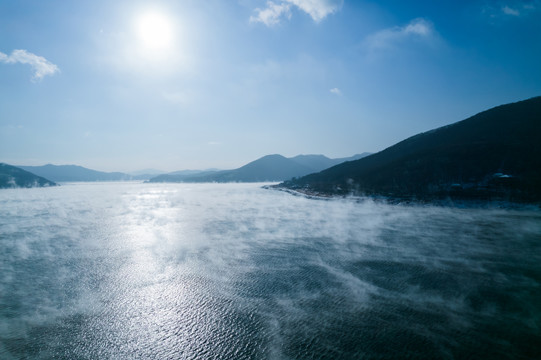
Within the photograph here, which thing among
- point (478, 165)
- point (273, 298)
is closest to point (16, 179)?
point (273, 298)

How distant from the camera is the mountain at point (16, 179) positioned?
164 m

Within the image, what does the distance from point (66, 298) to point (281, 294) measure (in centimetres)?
955

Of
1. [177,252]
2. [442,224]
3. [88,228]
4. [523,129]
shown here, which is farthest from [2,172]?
[523,129]

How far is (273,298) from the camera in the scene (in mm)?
10664

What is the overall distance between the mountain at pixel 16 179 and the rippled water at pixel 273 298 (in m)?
207

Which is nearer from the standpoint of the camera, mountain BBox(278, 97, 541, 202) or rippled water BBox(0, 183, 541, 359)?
rippled water BBox(0, 183, 541, 359)

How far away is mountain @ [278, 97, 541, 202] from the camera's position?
50281mm

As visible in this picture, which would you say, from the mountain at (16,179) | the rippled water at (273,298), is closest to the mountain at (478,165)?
the rippled water at (273,298)

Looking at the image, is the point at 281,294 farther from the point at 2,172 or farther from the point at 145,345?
the point at 2,172

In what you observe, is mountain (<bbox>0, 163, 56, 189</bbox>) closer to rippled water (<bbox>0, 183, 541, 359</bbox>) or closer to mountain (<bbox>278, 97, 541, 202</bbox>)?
rippled water (<bbox>0, 183, 541, 359</bbox>)

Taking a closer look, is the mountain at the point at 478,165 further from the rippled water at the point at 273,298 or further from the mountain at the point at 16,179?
the mountain at the point at 16,179

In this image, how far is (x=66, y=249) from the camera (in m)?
18.7

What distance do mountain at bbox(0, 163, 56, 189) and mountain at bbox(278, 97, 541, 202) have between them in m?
211

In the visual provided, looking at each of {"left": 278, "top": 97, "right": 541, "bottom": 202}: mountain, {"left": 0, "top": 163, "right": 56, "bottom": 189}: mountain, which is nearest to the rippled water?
{"left": 278, "top": 97, "right": 541, "bottom": 202}: mountain
